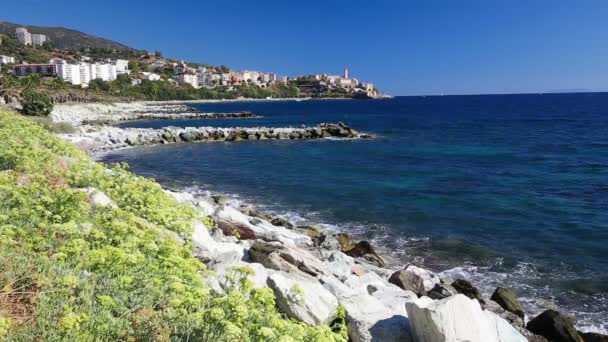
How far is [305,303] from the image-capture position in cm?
597

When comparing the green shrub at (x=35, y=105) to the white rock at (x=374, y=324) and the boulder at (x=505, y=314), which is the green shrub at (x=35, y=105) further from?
the white rock at (x=374, y=324)

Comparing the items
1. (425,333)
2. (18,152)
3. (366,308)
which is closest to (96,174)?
(18,152)

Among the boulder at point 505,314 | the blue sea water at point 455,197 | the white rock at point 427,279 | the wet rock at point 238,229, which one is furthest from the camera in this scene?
the blue sea water at point 455,197

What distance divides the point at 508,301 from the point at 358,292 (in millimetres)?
4161

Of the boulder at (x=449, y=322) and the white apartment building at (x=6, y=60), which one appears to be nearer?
the boulder at (x=449, y=322)

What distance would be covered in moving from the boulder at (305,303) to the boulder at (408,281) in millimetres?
3946

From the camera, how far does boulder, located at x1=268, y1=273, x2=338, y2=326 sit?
5910 mm

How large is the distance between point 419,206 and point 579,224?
558 centimetres

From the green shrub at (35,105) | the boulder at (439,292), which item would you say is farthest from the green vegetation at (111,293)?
the green shrub at (35,105)

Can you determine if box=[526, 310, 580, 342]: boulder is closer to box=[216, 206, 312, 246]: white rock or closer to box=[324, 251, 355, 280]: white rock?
box=[324, 251, 355, 280]: white rock

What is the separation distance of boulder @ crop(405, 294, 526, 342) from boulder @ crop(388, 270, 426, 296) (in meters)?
3.86

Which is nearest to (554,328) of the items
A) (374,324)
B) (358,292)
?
(358,292)

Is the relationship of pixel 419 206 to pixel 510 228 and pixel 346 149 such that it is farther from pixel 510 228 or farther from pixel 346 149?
pixel 346 149

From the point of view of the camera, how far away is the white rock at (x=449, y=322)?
5.44 m
